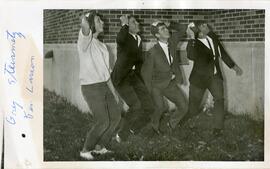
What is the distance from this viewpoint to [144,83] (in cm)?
60

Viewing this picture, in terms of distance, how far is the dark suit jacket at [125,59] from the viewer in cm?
60

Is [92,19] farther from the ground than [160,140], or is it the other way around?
[92,19]

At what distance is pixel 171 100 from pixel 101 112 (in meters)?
0.10

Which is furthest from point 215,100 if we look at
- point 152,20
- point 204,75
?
point 152,20

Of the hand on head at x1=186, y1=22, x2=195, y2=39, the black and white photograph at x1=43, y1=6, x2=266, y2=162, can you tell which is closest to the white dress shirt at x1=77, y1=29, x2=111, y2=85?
the black and white photograph at x1=43, y1=6, x2=266, y2=162

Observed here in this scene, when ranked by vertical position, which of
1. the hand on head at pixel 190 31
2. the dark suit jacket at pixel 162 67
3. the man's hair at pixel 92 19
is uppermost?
the man's hair at pixel 92 19

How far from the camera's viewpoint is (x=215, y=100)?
606 millimetres

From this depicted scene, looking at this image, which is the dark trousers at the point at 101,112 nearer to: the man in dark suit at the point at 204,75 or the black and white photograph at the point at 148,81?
the black and white photograph at the point at 148,81

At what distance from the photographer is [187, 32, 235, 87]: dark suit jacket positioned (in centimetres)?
60

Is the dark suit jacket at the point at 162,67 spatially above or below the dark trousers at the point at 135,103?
above

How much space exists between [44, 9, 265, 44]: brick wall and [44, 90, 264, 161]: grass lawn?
0.29 feet

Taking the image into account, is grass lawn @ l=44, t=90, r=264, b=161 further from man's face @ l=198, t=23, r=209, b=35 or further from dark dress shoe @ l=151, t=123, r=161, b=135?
man's face @ l=198, t=23, r=209, b=35

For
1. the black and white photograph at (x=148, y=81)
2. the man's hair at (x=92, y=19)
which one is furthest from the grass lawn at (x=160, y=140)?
the man's hair at (x=92, y=19)

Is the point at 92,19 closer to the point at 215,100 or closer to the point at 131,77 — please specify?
the point at 131,77
